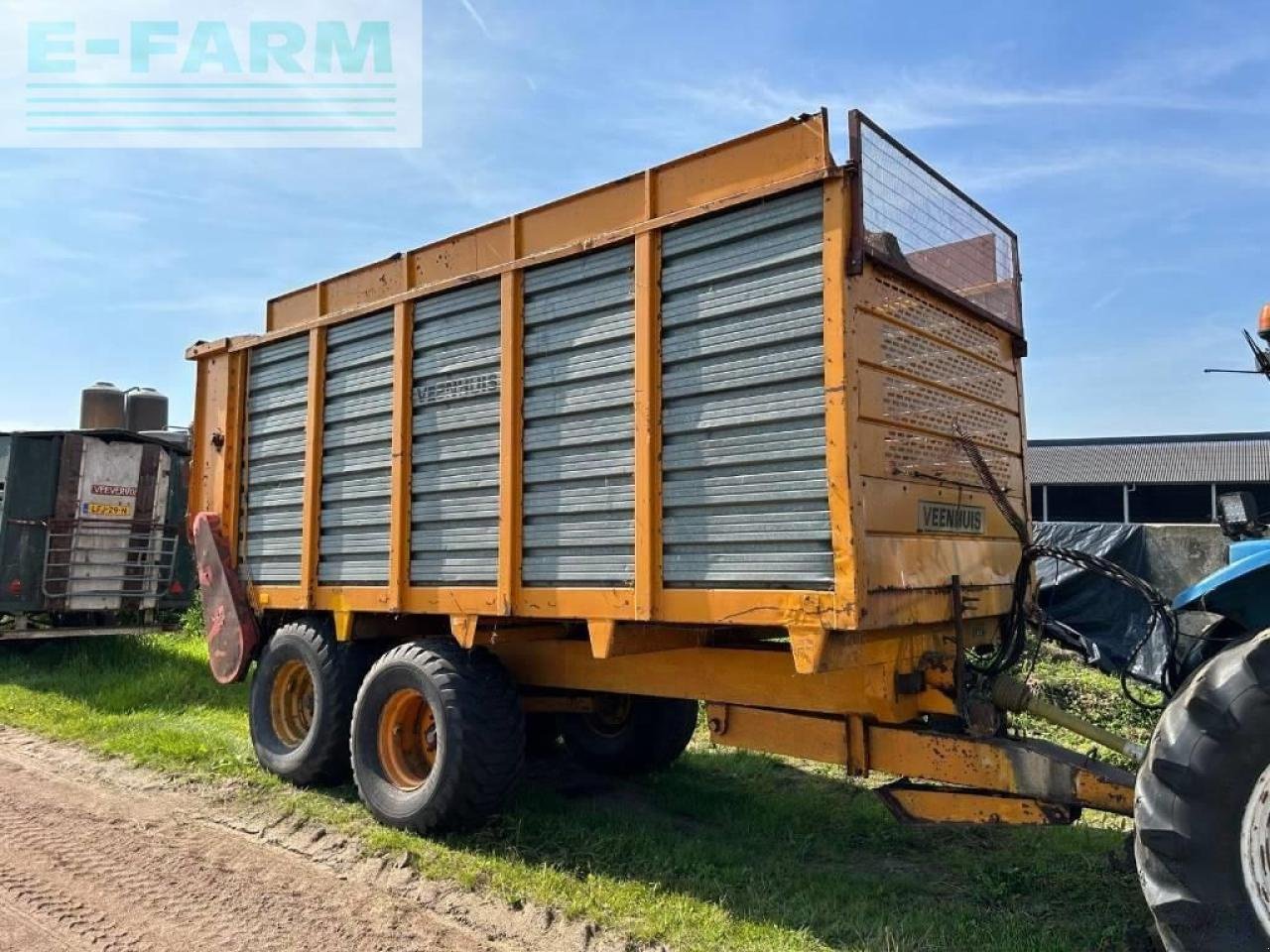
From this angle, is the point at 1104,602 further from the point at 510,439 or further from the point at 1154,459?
the point at 1154,459

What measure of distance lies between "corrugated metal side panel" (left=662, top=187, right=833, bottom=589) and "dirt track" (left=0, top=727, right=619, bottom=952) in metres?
1.67

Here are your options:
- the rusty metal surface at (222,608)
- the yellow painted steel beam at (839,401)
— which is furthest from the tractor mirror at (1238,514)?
the rusty metal surface at (222,608)

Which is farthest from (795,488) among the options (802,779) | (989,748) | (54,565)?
(54,565)

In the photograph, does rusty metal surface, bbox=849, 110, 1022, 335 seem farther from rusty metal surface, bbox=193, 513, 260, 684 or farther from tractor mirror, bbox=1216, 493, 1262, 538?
rusty metal surface, bbox=193, 513, 260, 684

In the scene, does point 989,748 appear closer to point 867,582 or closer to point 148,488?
point 867,582

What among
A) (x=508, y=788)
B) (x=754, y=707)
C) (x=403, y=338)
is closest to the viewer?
(x=754, y=707)

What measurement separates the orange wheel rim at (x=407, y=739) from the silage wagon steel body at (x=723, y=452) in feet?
1.56

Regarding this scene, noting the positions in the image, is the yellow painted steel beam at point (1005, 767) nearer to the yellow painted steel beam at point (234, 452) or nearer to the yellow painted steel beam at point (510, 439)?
the yellow painted steel beam at point (510, 439)

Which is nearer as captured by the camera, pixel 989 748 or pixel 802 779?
pixel 989 748

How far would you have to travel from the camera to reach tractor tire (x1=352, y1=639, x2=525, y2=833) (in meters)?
4.77

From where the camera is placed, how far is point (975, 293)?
15.5 ft

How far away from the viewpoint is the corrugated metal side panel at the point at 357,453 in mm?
5375

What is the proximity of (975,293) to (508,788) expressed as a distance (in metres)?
3.47

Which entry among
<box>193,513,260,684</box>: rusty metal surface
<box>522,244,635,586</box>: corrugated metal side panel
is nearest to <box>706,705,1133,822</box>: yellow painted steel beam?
<box>522,244,635,586</box>: corrugated metal side panel
